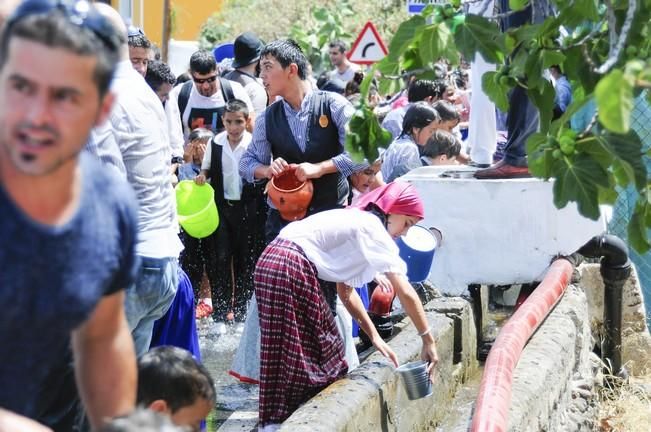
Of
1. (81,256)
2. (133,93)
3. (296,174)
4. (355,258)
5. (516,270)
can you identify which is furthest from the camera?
(516,270)

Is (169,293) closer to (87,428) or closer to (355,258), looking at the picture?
(87,428)

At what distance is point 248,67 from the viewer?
36.0 ft

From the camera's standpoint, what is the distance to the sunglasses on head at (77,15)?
91.7 inches

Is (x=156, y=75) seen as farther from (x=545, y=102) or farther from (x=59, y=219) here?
(x=59, y=219)

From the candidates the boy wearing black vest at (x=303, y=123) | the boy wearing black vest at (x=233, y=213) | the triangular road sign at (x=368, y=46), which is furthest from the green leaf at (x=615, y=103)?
the triangular road sign at (x=368, y=46)

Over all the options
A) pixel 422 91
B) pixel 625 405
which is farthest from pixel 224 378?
pixel 422 91

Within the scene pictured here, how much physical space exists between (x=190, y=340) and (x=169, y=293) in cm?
65

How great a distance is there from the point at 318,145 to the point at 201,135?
2582 millimetres

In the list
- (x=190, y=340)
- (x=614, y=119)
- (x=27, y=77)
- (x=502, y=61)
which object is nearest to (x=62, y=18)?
(x=27, y=77)

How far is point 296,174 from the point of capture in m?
6.73

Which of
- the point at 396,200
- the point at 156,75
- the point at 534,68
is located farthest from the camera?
the point at 156,75

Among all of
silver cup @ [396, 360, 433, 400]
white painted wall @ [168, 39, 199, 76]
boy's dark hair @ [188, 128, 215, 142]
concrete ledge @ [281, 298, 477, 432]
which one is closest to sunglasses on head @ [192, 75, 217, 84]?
boy's dark hair @ [188, 128, 215, 142]

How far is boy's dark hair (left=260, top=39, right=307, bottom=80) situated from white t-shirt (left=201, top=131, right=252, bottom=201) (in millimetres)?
1969

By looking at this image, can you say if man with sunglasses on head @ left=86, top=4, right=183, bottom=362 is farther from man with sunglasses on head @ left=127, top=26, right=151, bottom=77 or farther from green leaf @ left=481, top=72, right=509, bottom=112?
man with sunglasses on head @ left=127, top=26, right=151, bottom=77
